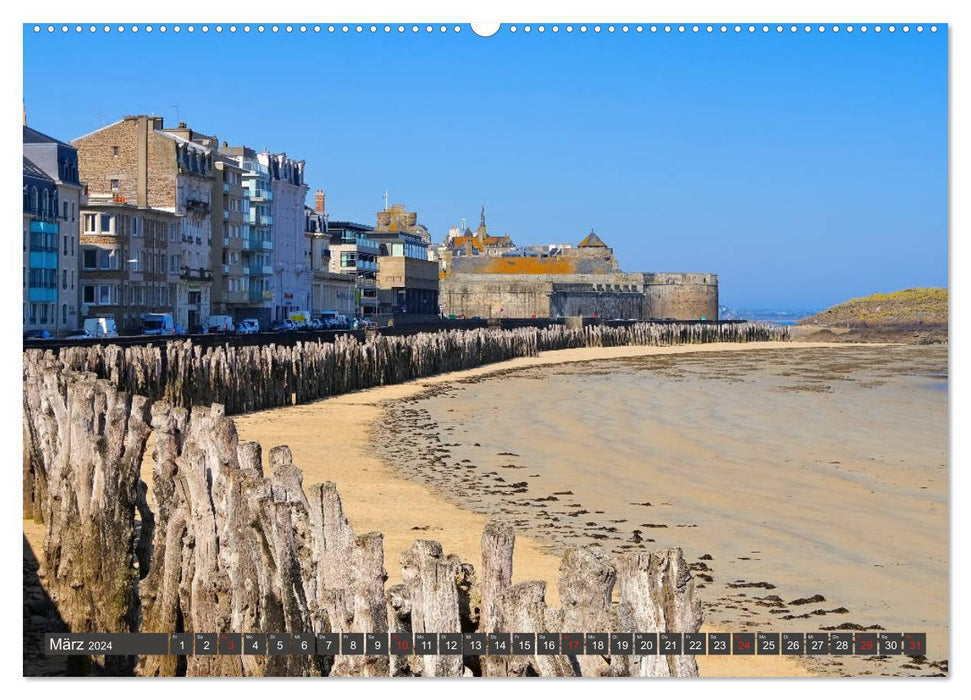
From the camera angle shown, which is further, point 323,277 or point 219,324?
point 323,277

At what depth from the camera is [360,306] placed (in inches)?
3472

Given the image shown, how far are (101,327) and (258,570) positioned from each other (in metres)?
21.5

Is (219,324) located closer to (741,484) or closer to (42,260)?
(42,260)

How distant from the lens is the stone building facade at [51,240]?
1725 centimetres

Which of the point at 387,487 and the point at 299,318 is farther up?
the point at 299,318

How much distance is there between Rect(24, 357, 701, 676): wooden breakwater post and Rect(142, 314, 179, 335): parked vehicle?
20766 mm

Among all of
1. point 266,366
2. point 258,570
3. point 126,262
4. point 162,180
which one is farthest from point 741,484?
point 162,180

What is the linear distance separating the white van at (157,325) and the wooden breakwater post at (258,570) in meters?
20.8

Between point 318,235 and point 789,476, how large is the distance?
6769 centimetres

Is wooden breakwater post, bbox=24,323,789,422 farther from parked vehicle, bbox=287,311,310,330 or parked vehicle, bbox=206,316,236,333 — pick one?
parked vehicle, bbox=287,311,310,330

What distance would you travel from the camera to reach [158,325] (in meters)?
32.4

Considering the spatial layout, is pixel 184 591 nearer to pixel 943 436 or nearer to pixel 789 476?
pixel 789 476

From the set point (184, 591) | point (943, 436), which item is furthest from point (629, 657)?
point (943, 436)
